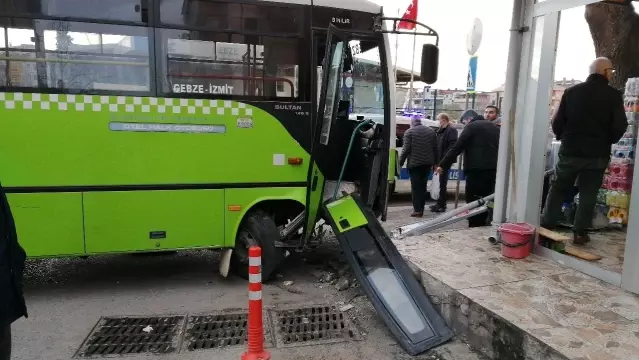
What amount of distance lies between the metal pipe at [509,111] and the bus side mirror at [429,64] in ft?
3.32

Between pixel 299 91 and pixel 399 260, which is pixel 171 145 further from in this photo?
pixel 399 260

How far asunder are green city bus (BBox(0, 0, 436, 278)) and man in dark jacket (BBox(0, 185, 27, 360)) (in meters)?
2.32

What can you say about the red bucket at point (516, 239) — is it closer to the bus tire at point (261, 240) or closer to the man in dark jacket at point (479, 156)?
the man in dark jacket at point (479, 156)

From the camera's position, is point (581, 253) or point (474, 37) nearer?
point (581, 253)

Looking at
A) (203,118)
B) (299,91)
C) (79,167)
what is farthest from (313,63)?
(79,167)

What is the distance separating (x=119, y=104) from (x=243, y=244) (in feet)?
6.25

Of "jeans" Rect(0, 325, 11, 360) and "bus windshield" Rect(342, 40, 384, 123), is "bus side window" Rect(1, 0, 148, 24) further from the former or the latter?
"jeans" Rect(0, 325, 11, 360)

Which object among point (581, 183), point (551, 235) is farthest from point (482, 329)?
point (581, 183)

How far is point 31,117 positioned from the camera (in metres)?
4.29

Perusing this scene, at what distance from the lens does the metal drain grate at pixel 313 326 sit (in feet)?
13.0

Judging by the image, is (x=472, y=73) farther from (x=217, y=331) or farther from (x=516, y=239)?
(x=217, y=331)

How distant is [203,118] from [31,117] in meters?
1.52

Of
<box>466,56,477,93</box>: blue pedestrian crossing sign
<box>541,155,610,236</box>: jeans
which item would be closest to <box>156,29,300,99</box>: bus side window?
<box>541,155,610,236</box>: jeans

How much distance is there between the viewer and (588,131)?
16.1ft
